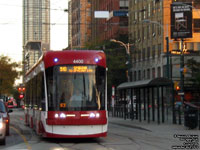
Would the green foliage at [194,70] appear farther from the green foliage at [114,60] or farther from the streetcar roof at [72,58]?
the streetcar roof at [72,58]

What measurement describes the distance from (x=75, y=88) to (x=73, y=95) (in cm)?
27

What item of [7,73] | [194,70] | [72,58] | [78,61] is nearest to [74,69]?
[78,61]

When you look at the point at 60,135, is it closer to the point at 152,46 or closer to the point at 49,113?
the point at 49,113

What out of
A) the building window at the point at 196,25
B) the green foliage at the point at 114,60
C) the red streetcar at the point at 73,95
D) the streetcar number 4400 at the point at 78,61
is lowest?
the red streetcar at the point at 73,95

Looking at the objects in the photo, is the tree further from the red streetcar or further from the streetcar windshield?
the streetcar windshield

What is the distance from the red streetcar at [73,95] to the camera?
17.3 m

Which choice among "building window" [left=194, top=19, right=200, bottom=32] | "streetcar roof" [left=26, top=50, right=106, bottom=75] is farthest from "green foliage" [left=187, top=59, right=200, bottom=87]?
"streetcar roof" [left=26, top=50, right=106, bottom=75]

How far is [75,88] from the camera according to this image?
1773cm

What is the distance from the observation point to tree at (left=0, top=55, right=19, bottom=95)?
64.4 metres

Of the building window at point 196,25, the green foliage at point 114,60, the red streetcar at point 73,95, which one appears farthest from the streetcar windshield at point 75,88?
the building window at point 196,25

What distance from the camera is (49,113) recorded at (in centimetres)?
1744

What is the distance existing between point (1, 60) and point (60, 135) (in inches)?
1947

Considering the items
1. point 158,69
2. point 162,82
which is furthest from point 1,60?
point 162,82

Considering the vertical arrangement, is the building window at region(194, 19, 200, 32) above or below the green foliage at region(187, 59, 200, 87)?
above
